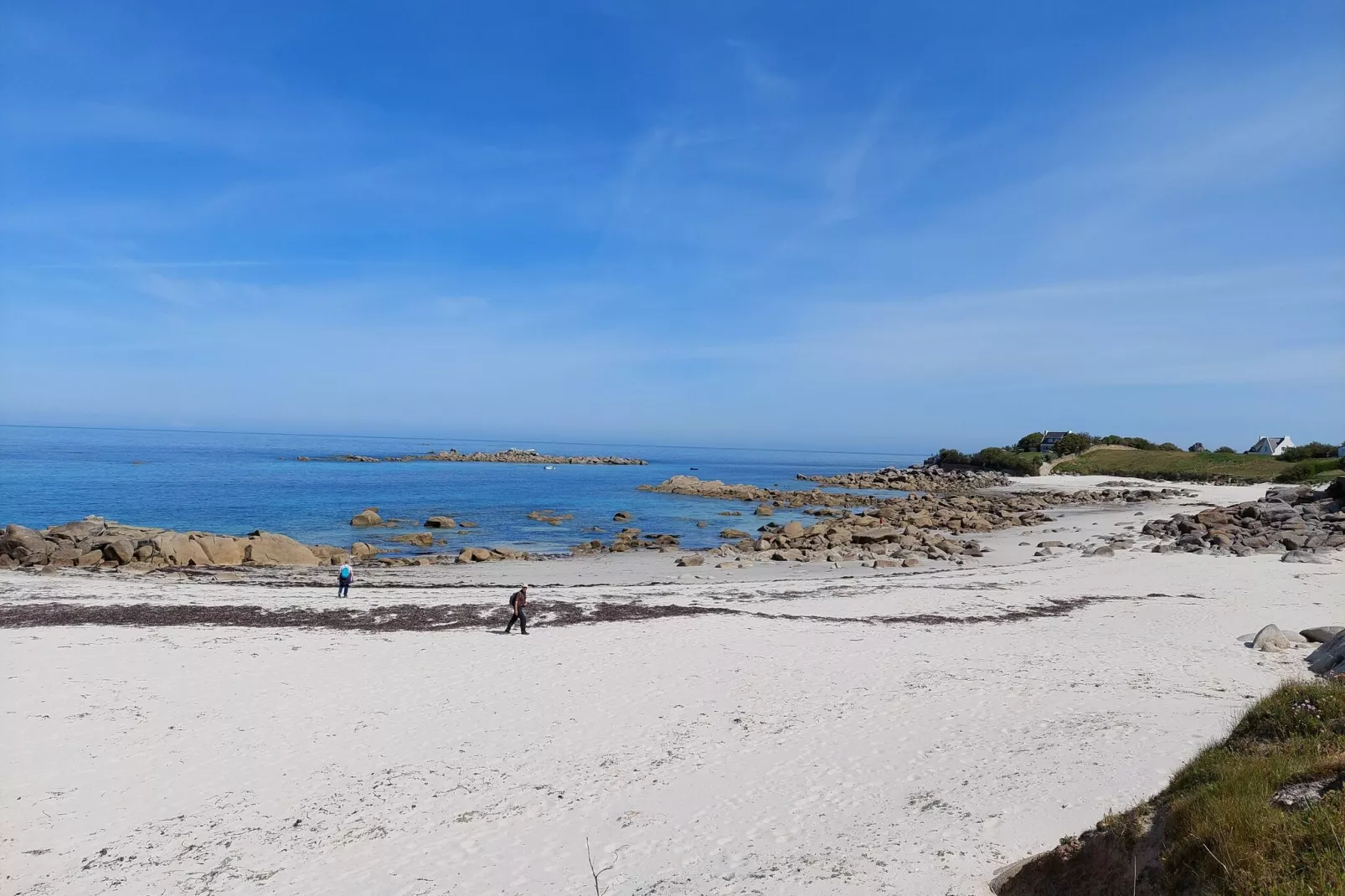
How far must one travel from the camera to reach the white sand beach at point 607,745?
7.04m

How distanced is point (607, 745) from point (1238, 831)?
7400 mm

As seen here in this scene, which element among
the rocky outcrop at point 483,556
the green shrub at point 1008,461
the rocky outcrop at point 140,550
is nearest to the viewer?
the rocky outcrop at point 140,550

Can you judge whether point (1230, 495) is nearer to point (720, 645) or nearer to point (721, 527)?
point (721, 527)

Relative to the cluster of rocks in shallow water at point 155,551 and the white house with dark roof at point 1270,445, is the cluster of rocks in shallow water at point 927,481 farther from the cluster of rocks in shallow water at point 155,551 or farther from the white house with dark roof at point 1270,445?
the cluster of rocks in shallow water at point 155,551

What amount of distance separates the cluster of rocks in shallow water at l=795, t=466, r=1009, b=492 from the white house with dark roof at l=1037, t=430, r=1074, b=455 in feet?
37.5

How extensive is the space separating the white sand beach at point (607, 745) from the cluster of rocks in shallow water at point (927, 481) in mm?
63108

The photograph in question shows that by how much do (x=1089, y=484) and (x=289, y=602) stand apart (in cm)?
7373

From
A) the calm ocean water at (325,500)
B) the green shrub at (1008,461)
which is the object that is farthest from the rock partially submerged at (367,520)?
the green shrub at (1008,461)

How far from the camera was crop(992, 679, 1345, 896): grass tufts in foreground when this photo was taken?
398cm

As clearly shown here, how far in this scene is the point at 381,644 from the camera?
50.0 ft

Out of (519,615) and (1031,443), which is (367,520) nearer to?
(519,615)

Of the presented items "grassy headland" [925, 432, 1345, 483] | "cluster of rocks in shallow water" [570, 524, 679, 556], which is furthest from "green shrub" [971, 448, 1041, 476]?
"cluster of rocks in shallow water" [570, 524, 679, 556]

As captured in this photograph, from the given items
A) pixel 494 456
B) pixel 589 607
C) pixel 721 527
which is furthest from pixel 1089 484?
pixel 494 456

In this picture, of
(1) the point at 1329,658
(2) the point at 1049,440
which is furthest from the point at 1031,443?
(1) the point at 1329,658
